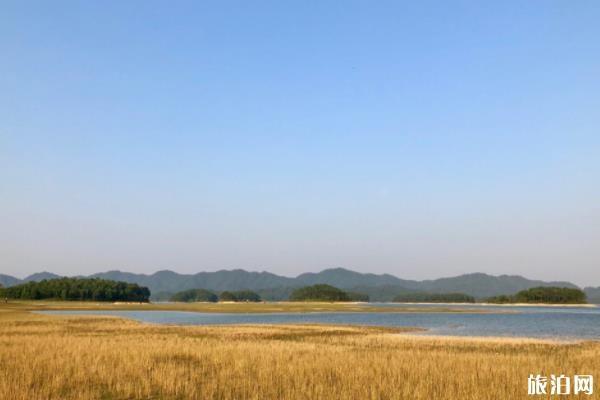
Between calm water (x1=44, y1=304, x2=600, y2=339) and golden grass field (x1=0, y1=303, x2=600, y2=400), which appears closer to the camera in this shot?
golden grass field (x1=0, y1=303, x2=600, y2=400)

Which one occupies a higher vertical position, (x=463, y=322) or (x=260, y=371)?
(x=260, y=371)

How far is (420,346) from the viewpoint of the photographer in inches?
1441

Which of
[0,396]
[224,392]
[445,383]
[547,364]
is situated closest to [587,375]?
[547,364]

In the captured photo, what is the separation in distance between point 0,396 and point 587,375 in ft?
73.5

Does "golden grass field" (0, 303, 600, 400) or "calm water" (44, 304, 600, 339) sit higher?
"golden grass field" (0, 303, 600, 400)

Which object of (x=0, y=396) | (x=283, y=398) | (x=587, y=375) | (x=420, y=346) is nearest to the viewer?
(x=0, y=396)

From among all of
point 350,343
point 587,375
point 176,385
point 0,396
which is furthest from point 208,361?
point 587,375

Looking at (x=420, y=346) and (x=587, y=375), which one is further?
(x=420, y=346)

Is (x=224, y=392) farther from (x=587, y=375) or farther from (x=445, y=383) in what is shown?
(x=587, y=375)

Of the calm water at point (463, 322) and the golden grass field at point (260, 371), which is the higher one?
the golden grass field at point (260, 371)

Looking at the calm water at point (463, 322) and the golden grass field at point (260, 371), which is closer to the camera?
the golden grass field at point (260, 371)

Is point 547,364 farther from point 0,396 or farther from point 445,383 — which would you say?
point 0,396

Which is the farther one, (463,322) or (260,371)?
(463,322)

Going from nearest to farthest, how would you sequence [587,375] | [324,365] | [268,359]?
[587,375] < [324,365] < [268,359]
